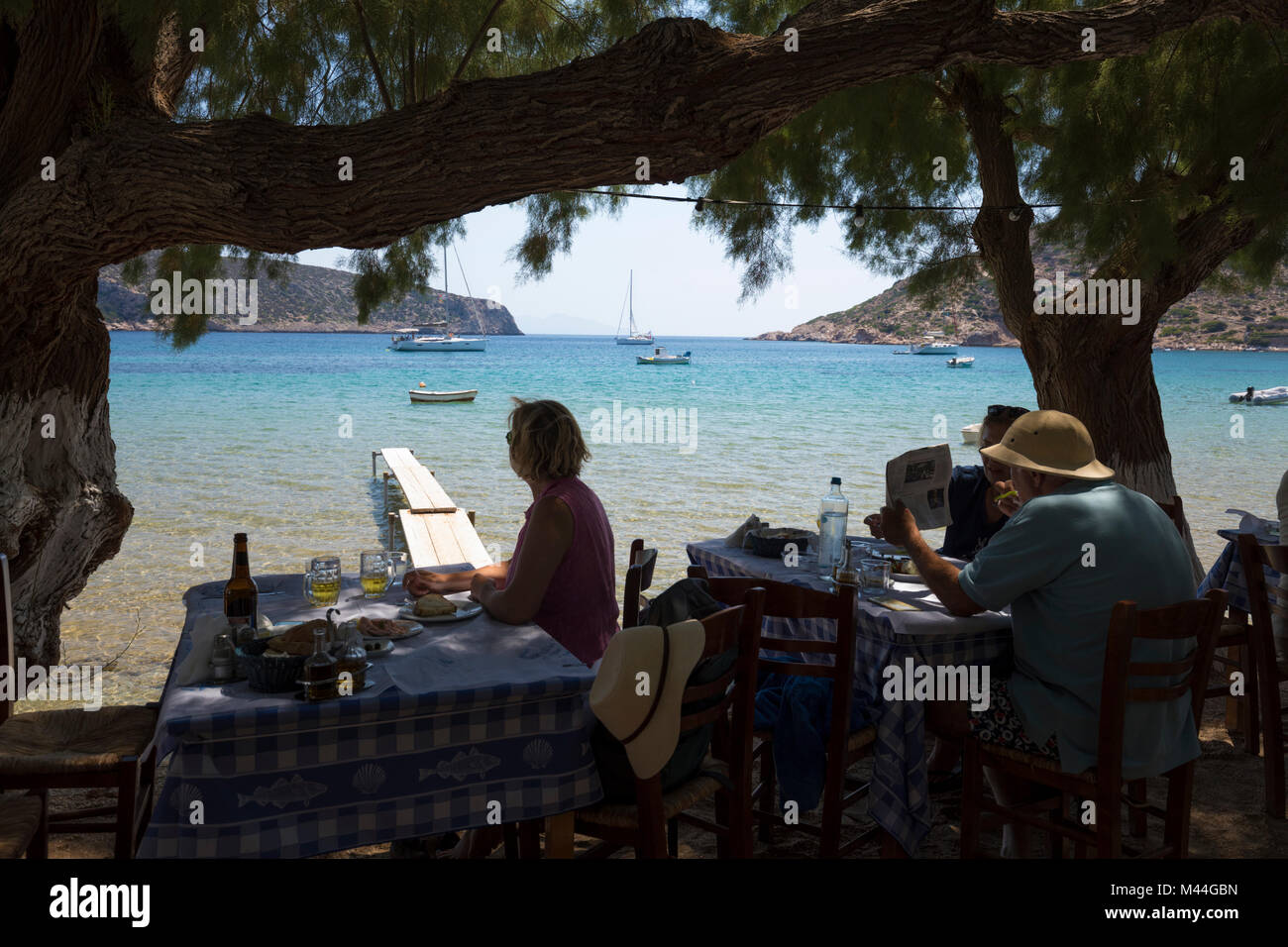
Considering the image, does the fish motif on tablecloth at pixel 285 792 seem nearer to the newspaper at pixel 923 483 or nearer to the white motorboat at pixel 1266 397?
the newspaper at pixel 923 483

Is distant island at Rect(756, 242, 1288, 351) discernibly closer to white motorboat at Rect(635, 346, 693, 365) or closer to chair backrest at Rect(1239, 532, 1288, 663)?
white motorboat at Rect(635, 346, 693, 365)

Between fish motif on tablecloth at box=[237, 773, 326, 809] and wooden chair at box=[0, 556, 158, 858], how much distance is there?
88 cm

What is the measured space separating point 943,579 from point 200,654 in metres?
2.05

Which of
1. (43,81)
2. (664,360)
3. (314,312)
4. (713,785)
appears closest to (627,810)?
(713,785)

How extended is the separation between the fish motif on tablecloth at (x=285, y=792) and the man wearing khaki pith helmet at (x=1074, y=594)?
5.95ft

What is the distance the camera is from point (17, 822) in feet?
7.45

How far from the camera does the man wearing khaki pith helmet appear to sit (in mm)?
2682

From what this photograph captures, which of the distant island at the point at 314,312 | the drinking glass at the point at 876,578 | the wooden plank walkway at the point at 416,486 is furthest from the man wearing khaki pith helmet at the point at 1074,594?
the distant island at the point at 314,312

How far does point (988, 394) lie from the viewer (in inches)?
1699

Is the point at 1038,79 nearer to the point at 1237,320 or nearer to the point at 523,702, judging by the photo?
the point at 523,702

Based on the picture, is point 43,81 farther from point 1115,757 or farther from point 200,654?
point 1115,757

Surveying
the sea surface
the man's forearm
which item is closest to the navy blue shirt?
the man's forearm

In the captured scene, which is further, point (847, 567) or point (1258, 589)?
point (1258, 589)

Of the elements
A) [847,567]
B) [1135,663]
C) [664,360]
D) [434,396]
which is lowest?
[1135,663]
